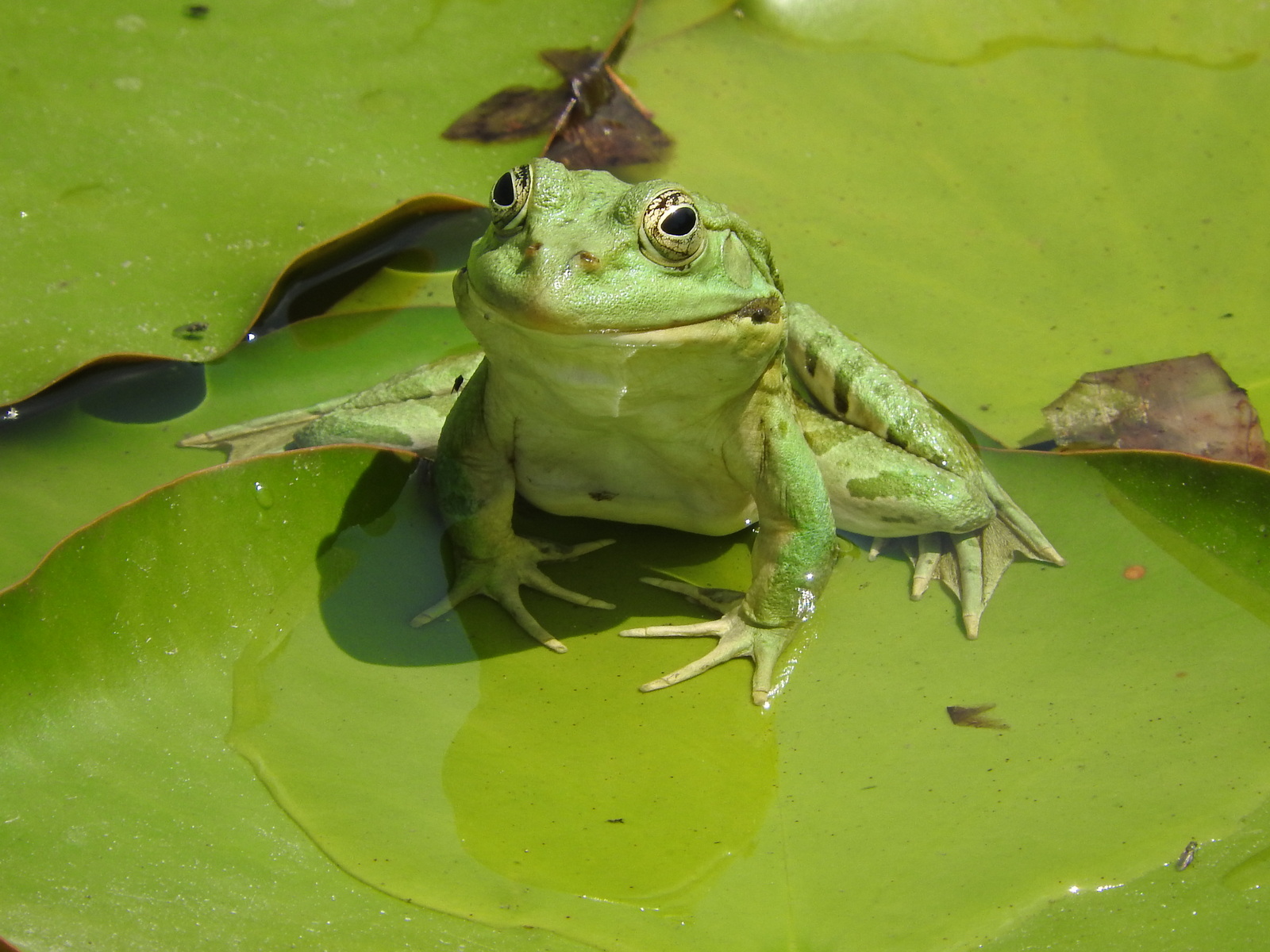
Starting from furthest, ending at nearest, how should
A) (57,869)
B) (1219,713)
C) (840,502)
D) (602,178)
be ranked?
(840,502) → (602,178) → (1219,713) → (57,869)

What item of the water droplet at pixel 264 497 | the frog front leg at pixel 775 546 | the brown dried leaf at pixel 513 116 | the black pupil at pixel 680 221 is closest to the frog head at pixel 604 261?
the black pupil at pixel 680 221

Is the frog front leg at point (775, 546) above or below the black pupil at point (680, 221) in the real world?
below

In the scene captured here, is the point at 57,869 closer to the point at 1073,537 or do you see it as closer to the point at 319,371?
the point at 319,371

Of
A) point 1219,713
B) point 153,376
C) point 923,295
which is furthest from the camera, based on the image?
point 923,295

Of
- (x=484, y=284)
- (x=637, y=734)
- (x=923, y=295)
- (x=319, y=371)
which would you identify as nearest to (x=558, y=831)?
(x=637, y=734)

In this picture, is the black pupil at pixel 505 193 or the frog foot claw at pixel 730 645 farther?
the frog foot claw at pixel 730 645

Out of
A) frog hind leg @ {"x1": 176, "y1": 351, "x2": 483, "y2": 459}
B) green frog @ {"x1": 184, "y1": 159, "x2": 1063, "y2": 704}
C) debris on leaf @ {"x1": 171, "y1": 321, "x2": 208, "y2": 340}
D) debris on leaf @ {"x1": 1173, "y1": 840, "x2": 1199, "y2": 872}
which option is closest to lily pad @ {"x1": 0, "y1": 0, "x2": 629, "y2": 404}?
debris on leaf @ {"x1": 171, "y1": 321, "x2": 208, "y2": 340}

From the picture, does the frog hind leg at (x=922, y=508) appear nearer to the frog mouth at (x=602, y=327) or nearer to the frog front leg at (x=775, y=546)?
the frog front leg at (x=775, y=546)
